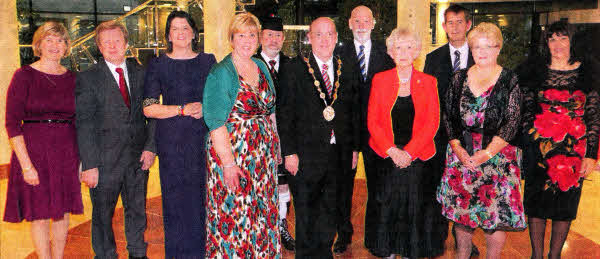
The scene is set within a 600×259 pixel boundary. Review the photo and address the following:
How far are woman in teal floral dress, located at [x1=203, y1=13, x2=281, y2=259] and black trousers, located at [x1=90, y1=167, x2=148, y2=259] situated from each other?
791 millimetres

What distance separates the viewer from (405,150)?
126 inches

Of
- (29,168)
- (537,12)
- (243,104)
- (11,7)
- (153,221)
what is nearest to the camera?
(243,104)

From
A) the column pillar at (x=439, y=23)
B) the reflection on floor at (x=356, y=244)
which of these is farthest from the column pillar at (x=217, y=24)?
the column pillar at (x=439, y=23)

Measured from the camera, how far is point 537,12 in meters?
10.6

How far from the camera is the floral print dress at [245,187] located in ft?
9.41

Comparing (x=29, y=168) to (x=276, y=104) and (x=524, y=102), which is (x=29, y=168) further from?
(x=524, y=102)

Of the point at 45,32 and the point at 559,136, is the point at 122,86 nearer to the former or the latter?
the point at 45,32

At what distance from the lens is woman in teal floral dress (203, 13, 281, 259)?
2801 mm

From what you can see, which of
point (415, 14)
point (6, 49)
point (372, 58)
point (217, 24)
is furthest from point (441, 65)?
point (6, 49)

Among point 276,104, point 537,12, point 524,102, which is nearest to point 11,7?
point 276,104

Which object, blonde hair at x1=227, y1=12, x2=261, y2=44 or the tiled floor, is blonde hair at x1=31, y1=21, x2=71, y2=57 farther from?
the tiled floor

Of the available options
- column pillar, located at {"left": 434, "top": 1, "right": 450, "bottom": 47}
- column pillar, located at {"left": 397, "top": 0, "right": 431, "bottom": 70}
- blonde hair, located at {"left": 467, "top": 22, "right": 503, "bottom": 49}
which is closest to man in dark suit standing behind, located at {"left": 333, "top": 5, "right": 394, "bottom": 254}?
blonde hair, located at {"left": 467, "top": 22, "right": 503, "bottom": 49}

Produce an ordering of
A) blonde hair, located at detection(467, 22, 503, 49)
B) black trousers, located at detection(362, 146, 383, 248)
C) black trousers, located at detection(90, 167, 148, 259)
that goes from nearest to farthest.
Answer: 1. blonde hair, located at detection(467, 22, 503, 49)
2. black trousers, located at detection(90, 167, 148, 259)
3. black trousers, located at detection(362, 146, 383, 248)

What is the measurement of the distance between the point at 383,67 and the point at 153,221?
2956 millimetres
